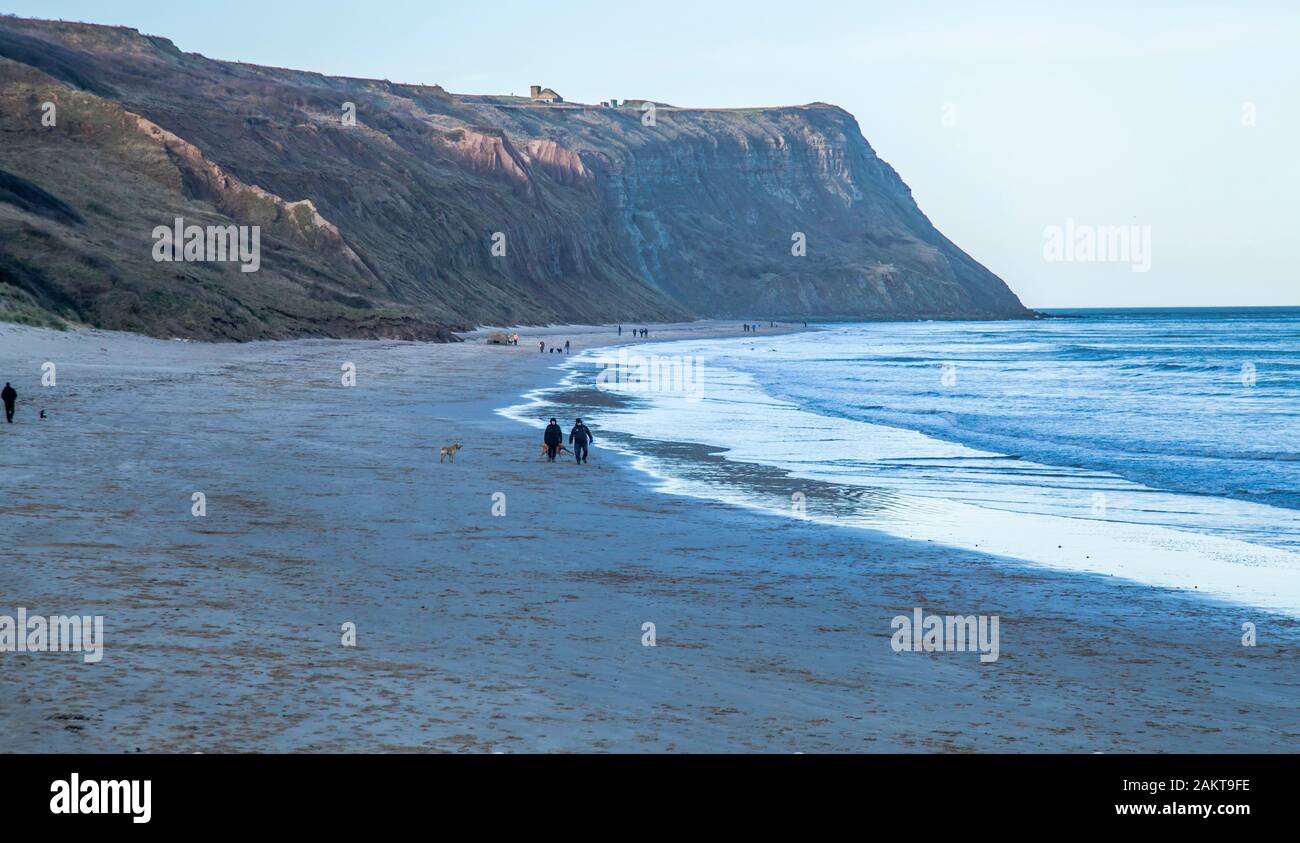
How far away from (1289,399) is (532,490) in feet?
127

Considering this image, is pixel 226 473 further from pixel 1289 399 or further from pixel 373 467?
pixel 1289 399

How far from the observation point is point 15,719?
23.5ft

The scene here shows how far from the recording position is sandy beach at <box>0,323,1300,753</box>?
7.67m

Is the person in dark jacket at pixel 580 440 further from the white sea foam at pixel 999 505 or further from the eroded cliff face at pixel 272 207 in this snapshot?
the eroded cliff face at pixel 272 207

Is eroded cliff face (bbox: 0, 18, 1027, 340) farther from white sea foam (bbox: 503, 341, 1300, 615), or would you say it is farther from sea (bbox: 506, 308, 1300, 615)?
white sea foam (bbox: 503, 341, 1300, 615)

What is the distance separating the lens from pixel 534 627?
1058 cm

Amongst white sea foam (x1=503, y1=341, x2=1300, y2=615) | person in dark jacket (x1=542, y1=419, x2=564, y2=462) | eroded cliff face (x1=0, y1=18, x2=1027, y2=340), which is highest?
eroded cliff face (x1=0, y1=18, x2=1027, y2=340)

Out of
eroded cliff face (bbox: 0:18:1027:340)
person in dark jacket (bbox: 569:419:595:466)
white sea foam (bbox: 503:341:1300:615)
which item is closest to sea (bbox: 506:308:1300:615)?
white sea foam (bbox: 503:341:1300:615)

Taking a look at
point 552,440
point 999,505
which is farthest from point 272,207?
point 999,505
